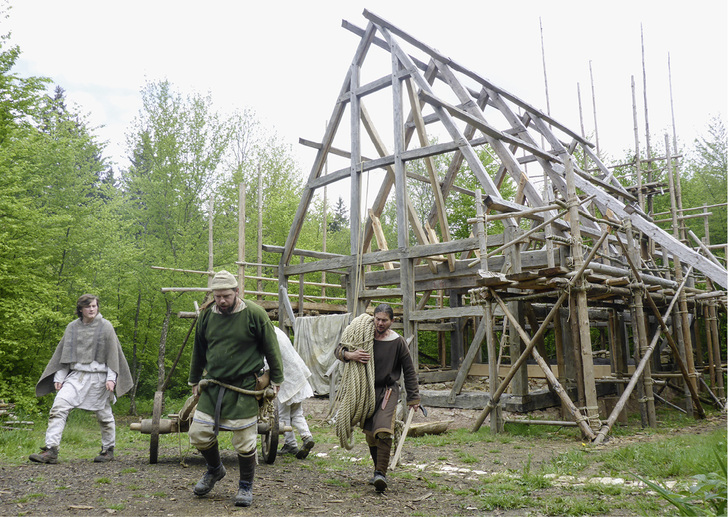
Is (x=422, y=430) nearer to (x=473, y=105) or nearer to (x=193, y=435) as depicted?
(x=193, y=435)

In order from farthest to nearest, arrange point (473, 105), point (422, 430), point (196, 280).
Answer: point (196, 280) < point (473, 105) < point (422, 430)

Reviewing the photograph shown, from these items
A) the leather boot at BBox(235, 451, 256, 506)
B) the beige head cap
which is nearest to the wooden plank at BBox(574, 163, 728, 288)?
the beige head cap

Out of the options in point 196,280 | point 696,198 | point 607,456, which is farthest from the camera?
point 696,198

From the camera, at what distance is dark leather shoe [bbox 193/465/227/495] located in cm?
480

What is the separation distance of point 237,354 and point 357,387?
1188mm

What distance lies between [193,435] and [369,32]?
10207 mm

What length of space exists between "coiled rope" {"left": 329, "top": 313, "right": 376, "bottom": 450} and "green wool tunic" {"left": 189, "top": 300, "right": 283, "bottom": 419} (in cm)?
75

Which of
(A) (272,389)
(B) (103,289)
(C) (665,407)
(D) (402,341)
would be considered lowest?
(C) (665,407)

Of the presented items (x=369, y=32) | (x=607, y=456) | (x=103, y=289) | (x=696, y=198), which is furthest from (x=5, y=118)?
(x=696, y=198)

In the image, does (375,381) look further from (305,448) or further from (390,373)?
(305,448)

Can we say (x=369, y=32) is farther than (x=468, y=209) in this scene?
No

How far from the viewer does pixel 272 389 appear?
5.14 m

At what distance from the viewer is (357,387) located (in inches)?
214

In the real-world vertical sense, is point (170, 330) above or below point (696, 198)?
below
